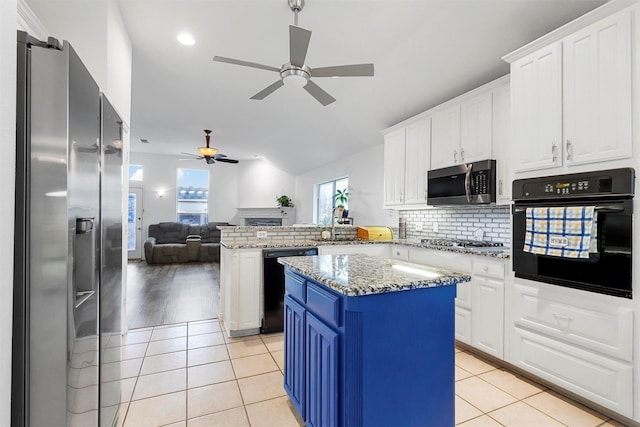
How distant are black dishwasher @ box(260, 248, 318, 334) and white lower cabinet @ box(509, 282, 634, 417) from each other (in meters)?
2.04

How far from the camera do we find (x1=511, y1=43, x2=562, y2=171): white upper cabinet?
2096 millimetres

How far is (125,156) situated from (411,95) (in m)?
3.15

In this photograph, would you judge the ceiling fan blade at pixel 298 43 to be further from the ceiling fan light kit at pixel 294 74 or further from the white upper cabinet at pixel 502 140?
the white upper cabinet at pixel 502 140

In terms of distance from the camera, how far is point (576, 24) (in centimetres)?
197

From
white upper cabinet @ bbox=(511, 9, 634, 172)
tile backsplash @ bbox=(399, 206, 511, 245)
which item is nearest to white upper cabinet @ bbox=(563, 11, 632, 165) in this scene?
white upper cabinet @ bbox=(511, 9, 634, 172)

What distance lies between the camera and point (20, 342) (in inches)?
36.4

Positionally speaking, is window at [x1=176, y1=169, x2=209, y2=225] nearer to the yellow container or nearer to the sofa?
the sofa

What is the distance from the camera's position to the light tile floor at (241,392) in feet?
6.01

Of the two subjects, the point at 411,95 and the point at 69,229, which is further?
the point at 411,95

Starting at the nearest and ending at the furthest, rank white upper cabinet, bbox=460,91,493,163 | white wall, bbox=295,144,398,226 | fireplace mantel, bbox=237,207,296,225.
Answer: white upper cabinet, bbox=460,91,493,163
white wall, bbox=295,144,398,226
fireplace mantel, bbox=237,207,296,225

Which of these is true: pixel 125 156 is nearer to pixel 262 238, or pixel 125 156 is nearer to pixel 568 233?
pixel 262 238

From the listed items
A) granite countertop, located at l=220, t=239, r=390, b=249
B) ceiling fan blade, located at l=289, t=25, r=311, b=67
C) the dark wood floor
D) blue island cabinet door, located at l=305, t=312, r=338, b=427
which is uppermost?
ceiling fan blade, located at l=289, t=25, r=311, b=67

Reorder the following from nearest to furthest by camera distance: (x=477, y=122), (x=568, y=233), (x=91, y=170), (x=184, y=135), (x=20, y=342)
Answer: (x=20, y=342), (x=91, y=170), (x=568, y=233), (x=477, y=122), (x=184, y=135)

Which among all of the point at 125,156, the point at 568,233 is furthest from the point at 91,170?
the point at 568,233
